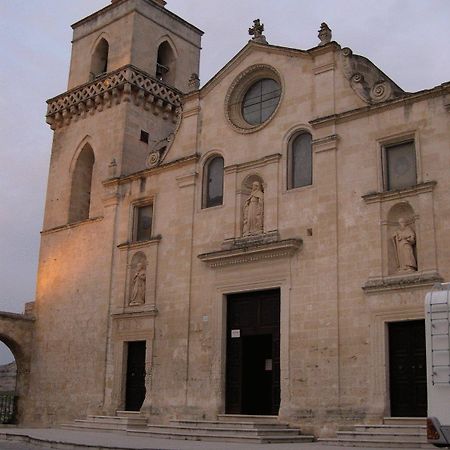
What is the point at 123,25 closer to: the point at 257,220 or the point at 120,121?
the point at 120,121

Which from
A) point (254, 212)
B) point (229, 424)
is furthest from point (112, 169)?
point (229, 424)

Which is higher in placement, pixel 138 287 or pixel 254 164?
pixel 254 164

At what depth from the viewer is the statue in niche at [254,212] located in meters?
21.0

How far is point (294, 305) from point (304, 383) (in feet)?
6.74

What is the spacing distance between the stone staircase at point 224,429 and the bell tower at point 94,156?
388 cm

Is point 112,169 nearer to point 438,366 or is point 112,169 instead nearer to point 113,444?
point 113,444

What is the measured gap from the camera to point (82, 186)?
28516 mm

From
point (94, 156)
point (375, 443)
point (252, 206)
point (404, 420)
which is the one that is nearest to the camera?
point (375, 443)

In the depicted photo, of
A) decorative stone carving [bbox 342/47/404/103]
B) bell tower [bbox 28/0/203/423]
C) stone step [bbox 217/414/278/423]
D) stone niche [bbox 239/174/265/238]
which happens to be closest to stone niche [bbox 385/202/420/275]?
decorative stone carving [bbox 342/47/404/103]

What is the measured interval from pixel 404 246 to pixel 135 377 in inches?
395

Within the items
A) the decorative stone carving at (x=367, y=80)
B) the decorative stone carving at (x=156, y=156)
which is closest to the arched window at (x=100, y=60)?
the decorative stone carving at (x=156, y=156)

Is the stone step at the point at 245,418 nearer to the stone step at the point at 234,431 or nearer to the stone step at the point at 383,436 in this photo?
the stone step at the point at 234,431

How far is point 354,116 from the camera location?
19594 millimetres

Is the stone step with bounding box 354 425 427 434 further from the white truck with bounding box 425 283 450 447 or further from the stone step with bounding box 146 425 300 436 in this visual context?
the white truck with bounding box 425 283 450 447
